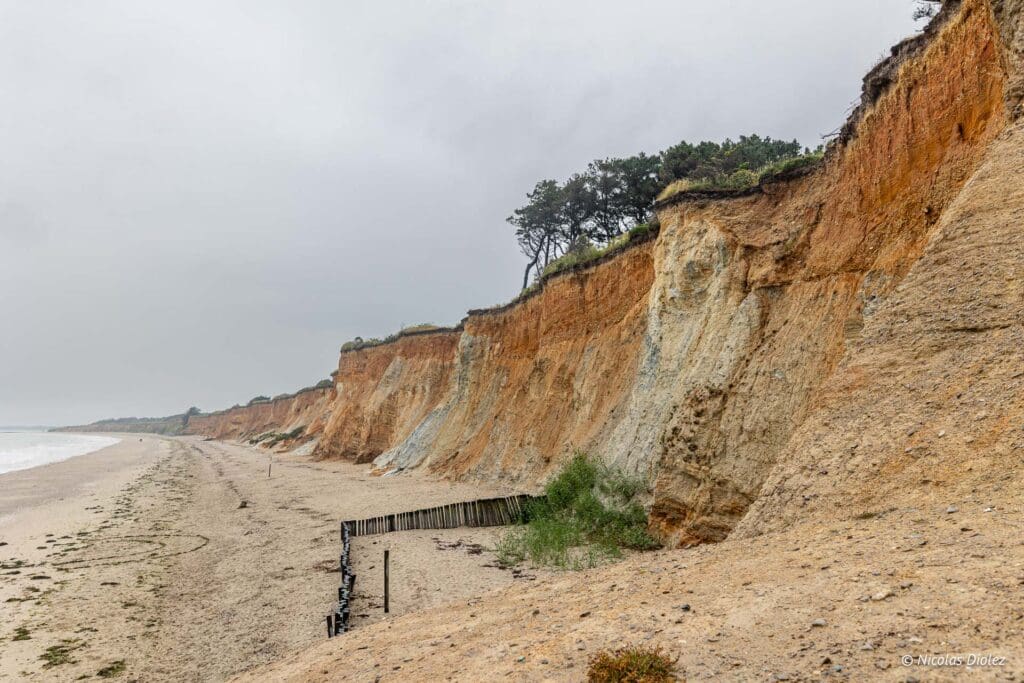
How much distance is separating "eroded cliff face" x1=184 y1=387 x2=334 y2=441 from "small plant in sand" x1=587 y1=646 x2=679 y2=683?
5714cm

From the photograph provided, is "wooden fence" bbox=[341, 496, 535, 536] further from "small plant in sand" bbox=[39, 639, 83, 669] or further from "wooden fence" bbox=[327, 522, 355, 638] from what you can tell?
"small plant in sand" bbox=[39, 639, 83, 669]

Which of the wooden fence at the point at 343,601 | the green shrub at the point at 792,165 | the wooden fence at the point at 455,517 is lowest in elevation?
the wooden fence at the point at 343,601

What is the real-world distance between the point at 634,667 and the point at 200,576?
12.1 meters

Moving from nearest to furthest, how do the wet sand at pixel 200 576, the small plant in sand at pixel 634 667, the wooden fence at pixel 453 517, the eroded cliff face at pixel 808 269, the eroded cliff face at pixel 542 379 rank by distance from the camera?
the small plant in sand at pixel 634 667 < the wet sand at pixel 200 576 < the eroded cliff face at pixel 808 269 < the wooden fence at pixel 453 517 < the eroded cliff face at pixel 542 379

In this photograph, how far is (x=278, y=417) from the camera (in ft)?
291

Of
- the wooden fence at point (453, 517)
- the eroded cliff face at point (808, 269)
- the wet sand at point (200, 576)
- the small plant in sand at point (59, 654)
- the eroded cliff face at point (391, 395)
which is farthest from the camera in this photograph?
the eroded cliff face at point (391, 395)

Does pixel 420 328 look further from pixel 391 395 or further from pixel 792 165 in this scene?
pixel 792 165

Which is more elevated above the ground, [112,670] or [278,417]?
[278,417]

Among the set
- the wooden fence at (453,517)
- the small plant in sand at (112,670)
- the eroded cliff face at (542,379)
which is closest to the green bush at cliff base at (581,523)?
the wooden fence at (453,517)

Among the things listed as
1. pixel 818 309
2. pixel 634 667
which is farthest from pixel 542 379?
pixel 634 667

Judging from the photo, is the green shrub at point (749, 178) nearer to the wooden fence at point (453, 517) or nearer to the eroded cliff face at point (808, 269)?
the eroded cliff face at point (808, 269)

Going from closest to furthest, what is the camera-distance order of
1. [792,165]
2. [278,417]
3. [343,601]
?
1. [343,601]
2. [792,165]
3. [278,417]

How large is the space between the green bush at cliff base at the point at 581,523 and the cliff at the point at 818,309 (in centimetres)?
79

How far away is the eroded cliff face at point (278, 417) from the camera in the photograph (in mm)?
62719
